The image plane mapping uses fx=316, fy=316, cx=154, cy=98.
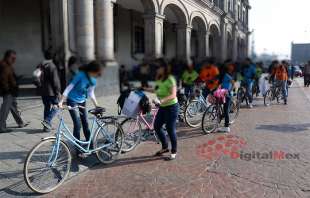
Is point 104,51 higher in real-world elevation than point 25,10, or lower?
lower

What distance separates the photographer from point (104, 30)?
11891mm

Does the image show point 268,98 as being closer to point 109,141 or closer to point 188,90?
point 188,90

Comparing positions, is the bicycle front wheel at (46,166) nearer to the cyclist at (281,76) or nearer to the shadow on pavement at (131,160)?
the shadow on pavement at (131,160)

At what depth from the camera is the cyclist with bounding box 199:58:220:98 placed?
289 inches

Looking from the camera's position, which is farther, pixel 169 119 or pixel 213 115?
pixel 213 115

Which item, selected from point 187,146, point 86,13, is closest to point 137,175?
point 187,146

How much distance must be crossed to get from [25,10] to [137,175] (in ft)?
42.5

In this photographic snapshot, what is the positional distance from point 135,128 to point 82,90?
1298mm

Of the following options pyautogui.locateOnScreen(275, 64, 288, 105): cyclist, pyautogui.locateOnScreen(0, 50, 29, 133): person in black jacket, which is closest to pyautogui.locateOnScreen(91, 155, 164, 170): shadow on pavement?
pyautogui.locateOnScreen(0, 50, 29, 133): person in black jacket

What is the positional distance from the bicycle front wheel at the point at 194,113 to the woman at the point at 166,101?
2194mm

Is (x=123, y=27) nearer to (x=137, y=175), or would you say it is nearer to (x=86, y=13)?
(x=86, y=13)

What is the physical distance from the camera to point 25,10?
14.8 metres

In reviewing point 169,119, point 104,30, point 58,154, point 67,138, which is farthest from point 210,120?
point 104,30

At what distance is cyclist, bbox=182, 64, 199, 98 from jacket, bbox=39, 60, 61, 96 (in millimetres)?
2565
